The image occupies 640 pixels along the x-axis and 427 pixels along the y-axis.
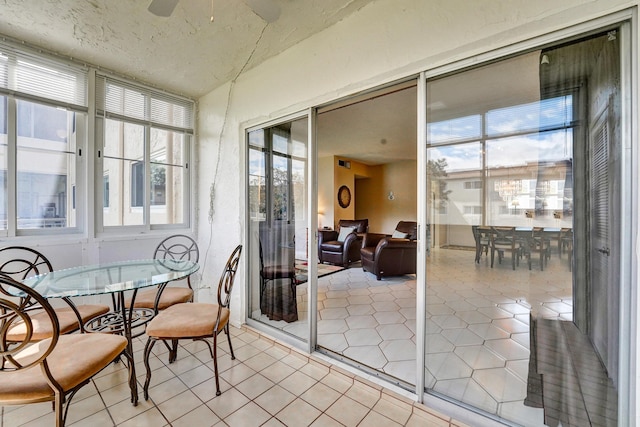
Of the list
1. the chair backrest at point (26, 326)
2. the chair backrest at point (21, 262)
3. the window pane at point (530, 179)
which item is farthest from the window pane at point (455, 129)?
the chair backrest at point (21, 262)

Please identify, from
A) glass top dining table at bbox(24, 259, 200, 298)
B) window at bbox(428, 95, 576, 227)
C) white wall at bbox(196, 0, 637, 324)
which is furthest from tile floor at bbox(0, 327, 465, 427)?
window at bbox(428, 95, 576, 227)

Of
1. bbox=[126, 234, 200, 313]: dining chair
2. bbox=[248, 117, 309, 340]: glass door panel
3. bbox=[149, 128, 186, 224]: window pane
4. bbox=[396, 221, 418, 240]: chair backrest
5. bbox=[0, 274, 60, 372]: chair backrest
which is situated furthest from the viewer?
bbox=[396, 221, 418, 240]: chair backrest

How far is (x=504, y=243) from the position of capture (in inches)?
56.3

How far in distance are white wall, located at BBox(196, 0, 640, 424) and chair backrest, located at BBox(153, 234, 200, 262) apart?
0.16m

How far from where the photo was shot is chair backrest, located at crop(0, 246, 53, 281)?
2.16m

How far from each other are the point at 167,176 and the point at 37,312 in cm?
169

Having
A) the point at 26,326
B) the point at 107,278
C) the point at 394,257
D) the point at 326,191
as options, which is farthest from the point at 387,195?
the point at 26,326

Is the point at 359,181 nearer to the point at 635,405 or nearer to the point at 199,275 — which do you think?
the point at 199,275

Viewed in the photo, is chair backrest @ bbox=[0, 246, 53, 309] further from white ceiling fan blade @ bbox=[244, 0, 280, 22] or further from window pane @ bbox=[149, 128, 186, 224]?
white ceiling fan blade @ bbox=[244, 0, 280, 22]

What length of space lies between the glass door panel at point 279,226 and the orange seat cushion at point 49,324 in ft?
4.19

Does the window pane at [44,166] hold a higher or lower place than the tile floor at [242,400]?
higher

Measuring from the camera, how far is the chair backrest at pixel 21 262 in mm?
2158

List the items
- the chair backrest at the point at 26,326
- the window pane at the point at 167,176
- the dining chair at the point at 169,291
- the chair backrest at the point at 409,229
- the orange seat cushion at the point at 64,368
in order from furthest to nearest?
the chair backrest at the point at 409,229 → the window pane at the point at 167,176 → the dining chair at the point at 169,291 → the orange seat cushion at the point at 64,368 → the chair backrest at the point at 26,326

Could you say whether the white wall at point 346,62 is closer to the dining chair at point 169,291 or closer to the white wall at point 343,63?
the white wall at point 343,63
